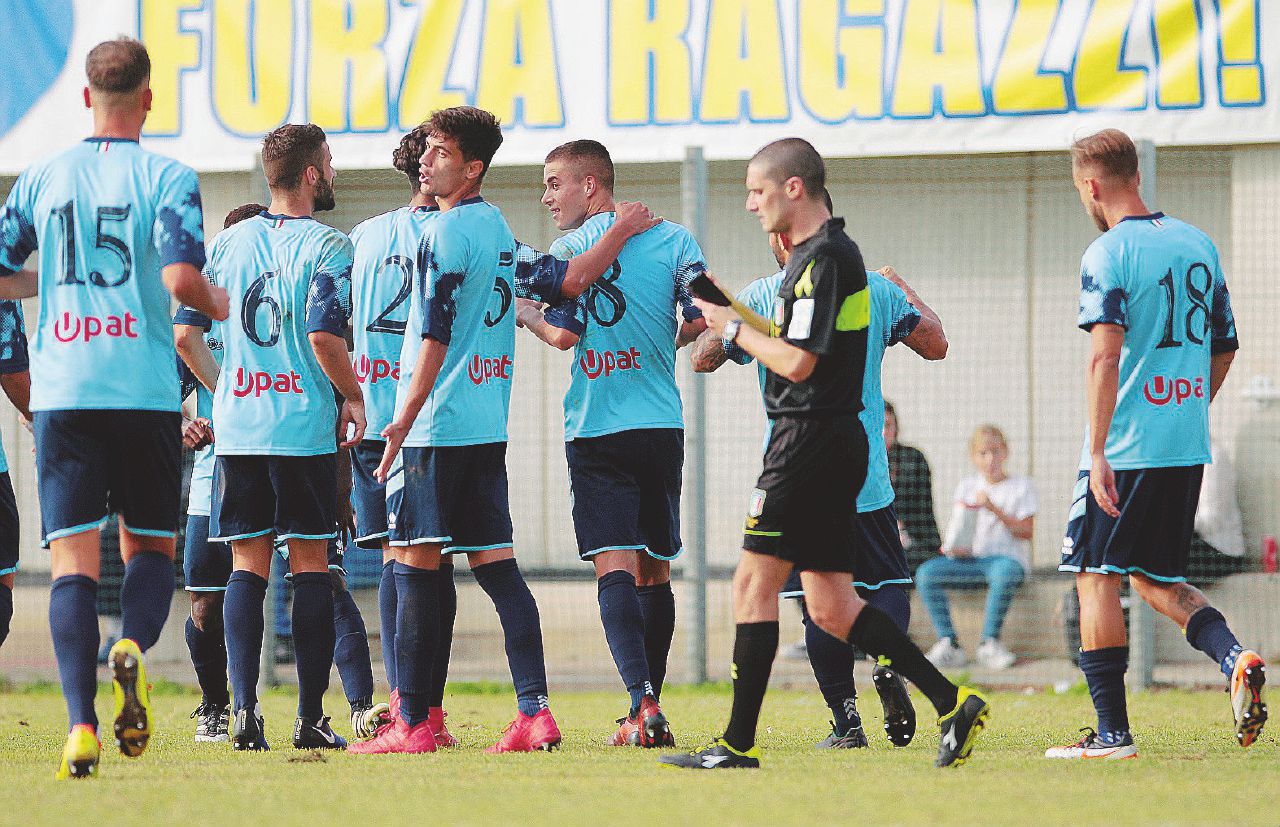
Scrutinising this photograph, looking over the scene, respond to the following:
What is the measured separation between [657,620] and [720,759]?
1467 millimetres

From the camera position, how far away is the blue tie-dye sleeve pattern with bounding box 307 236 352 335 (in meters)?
5.91

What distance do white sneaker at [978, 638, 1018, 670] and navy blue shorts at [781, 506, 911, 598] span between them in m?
3.48

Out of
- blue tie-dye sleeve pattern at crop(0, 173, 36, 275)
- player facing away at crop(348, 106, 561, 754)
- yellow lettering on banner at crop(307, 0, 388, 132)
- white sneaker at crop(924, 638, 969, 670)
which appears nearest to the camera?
blue tie-dye sleeve pattern at crop(0, 173, 36, 275)

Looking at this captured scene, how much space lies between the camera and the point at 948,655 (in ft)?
31.4

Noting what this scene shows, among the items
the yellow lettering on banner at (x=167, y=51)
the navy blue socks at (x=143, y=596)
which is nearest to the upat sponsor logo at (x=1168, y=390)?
the navy blue socks at (x=143, y=596)

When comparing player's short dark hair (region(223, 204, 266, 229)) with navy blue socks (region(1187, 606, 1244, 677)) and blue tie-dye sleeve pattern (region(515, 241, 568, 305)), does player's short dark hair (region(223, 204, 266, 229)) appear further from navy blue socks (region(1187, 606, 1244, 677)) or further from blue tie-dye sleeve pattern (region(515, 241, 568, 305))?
navy blue socks (region(1187, 606, 1244, 677))

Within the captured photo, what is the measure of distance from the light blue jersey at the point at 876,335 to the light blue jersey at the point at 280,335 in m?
1.53

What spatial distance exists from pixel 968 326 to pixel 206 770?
244 inches

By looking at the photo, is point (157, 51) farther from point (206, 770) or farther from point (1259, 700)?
point (1259, 700)

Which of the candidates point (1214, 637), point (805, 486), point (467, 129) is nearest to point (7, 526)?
Answer: point (467, 129)

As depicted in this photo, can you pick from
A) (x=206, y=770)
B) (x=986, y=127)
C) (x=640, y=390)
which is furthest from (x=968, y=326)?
(x=206, y=770)

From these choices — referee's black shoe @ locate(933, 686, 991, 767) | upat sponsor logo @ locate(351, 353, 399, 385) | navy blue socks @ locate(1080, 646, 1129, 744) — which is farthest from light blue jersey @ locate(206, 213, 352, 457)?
navy blue socks @ locate(1080, 646, 1129, 744)

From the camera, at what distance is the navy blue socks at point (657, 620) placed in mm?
6582

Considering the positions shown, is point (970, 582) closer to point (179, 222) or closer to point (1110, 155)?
point (1110, 155)
